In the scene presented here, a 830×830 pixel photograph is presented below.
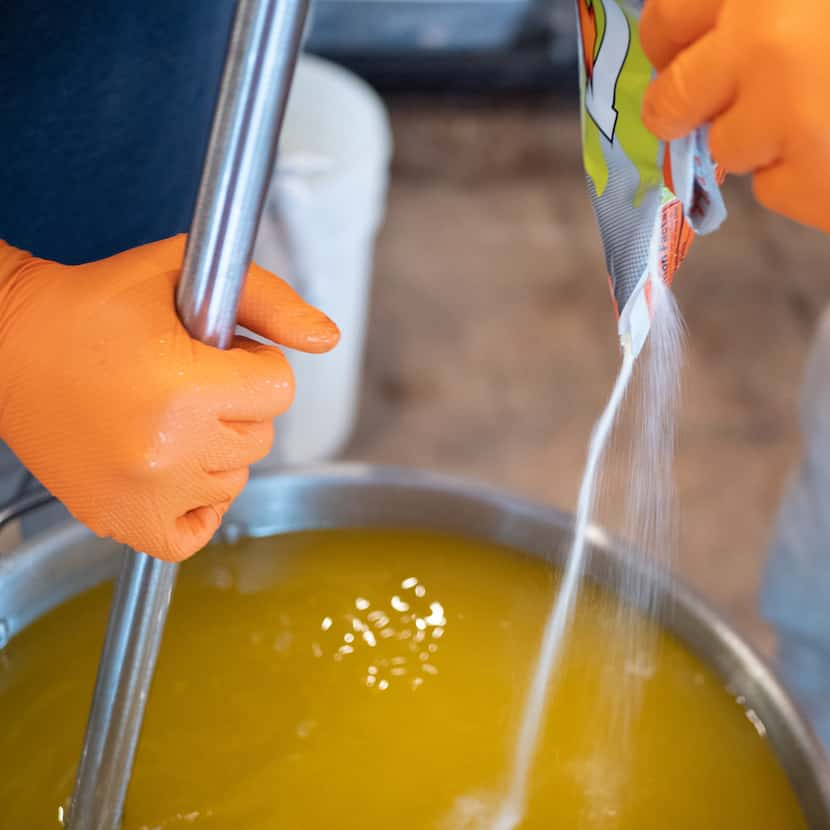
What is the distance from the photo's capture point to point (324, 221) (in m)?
1.54

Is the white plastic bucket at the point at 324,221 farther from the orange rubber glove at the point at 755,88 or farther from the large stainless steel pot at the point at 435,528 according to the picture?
the orange rubber glove at the point at 755,88

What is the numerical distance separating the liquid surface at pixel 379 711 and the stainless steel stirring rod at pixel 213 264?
0.09 metres

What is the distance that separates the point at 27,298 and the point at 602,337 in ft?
5.89

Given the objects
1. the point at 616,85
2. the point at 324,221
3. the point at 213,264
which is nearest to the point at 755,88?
the point at 616,85

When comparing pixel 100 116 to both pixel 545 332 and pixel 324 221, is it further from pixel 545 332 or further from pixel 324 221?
pixel 545 332

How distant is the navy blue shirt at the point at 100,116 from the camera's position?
0.82 m

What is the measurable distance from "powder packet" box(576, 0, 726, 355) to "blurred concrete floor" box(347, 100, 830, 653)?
3.84ft

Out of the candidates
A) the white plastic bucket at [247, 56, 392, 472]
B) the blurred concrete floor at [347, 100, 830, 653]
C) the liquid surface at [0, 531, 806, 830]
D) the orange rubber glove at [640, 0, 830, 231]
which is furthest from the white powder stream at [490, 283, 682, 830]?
the blurred concrete floor at [347, 100, 830, 653]

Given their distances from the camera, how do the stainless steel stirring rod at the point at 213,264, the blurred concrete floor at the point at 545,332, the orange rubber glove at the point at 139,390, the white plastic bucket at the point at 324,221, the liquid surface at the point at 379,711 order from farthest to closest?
1. the blurred concrete floor at the point at 545,332
2. the white plastic bucket at the point at 324,221
3. the liquid surface at the point at 379,711
4. the orange rubber glove at the point at 139,390
5. the stainless steel stirring rod at the point at 213,264

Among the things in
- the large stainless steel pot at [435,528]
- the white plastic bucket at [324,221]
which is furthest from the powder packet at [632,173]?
the white plastic bucket at [324,221]

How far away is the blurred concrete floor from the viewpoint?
6.58 ft

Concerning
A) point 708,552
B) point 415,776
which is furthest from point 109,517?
point 708,552

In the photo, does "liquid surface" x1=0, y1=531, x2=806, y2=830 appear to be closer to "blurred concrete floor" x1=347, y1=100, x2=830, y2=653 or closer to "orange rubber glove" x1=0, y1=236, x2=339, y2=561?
"orange rubber glove" x1=0, y1=236, x2=339, y2=561

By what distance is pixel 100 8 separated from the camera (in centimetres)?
84
